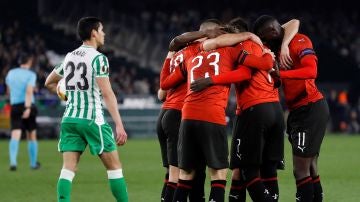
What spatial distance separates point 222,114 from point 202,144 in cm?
35

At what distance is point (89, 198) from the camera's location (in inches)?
455

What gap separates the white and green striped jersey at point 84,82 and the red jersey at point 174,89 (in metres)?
0.73

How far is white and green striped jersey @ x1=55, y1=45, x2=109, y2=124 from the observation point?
340 inches

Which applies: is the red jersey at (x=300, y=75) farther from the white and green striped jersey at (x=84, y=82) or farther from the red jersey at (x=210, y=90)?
the white and green striped jersey at (x=84, y=82)

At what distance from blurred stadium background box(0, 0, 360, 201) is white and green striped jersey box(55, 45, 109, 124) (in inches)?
662

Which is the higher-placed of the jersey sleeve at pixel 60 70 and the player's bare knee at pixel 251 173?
the jersey sleeve at pixel 60 70

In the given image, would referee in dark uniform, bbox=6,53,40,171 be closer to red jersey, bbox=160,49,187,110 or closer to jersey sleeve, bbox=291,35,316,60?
red jersey, bbox=160,49,187,110

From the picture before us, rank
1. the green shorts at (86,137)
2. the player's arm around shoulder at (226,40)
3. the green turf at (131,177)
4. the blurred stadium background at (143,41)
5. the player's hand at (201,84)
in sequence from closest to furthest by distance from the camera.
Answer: the player's hand at (201,84) < the player's arm around shoulder at (226,40) < the green shorts at (86,137) < the green turf at (131,177) < the blurred stadium background at (143,41)

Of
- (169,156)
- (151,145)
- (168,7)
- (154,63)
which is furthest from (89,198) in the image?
(168,7)

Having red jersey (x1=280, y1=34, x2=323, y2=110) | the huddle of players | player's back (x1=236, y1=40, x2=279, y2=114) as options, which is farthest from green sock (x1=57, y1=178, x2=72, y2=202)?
red jersey (x1=280, y1=34, x2=323, y2=110)

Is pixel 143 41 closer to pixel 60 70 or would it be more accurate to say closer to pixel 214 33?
pixel 60 70

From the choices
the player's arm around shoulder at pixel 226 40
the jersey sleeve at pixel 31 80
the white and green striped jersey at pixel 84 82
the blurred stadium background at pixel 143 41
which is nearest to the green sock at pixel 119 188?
the white and green striped jersey at pixel 84 82

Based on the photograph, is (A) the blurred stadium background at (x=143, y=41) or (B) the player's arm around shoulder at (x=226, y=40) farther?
(A) the blurred stadium background at (x=143, y=41)

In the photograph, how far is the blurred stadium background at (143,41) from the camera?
93.2 feet
